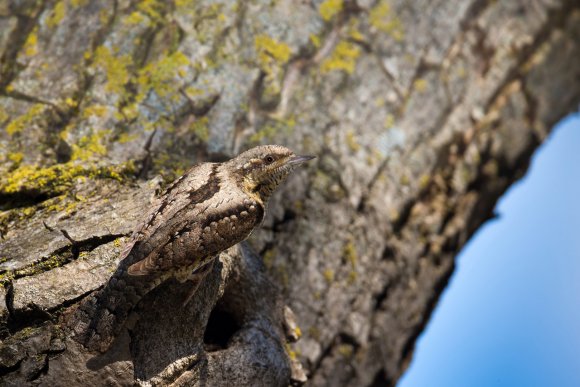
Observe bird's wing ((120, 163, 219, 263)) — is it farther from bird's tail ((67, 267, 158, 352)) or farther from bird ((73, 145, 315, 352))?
bird's tail ((67, 267, 158, 352))

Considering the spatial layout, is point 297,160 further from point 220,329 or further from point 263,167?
point 220,329

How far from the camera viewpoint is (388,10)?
205 inches

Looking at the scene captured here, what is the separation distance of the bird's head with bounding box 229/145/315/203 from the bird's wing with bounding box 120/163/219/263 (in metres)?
0.20

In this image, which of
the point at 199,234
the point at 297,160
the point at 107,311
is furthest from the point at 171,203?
the point at 297,160

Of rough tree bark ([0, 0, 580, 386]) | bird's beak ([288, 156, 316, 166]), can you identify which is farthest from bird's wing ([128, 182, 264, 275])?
bird's beak ([288, 156, 316, 166])

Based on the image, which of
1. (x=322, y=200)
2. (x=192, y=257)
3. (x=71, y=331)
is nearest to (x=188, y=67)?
(x=322, y=200)

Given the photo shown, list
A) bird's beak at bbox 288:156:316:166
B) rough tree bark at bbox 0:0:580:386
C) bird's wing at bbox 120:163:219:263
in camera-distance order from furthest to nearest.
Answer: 1. bird's beak at bbox 288:156:316:166
2. rough tree bark at bbox 0:0:580:386
3. bird's wing at bbox 120:163:219:263

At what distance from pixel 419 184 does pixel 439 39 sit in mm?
1225

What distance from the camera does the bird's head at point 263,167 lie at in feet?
11.9

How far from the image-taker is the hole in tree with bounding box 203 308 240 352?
11.8 feet

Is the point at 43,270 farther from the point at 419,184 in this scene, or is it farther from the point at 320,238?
the point at 419,184

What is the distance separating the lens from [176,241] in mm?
3006

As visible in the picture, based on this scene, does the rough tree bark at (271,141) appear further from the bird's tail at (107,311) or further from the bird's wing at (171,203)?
the bird's wing at (171,203)

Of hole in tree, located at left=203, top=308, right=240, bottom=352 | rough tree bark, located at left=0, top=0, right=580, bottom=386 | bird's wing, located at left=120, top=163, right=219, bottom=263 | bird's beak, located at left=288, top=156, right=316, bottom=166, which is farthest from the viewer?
bird's beak, located at left=288, top=156, right=316, bottom=166
